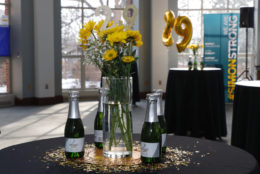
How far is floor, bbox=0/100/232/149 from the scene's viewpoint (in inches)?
215

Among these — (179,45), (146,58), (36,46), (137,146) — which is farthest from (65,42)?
(137,146)

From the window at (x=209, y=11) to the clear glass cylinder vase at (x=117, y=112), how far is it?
8271 mm

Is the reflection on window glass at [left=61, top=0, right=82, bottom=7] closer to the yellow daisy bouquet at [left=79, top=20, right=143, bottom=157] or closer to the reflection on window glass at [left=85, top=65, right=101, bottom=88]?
the reflection on window glass at [left=85, top=65, right=101, bottom=88]

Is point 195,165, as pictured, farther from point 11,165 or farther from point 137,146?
point 11,165

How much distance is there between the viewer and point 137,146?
1682mm

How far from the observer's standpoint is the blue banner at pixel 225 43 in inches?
343

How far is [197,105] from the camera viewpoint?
5.10 m

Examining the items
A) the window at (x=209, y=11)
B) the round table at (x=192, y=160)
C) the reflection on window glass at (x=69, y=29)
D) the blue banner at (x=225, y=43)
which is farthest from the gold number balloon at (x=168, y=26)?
the round table at (x=192, y=160)

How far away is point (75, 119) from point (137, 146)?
0.31 meters

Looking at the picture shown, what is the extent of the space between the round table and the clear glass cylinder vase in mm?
191

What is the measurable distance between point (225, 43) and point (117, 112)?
7712 millimetres

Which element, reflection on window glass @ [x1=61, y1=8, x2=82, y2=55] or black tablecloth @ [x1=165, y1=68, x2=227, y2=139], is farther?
reflection on window glass @ [x1=61, y1=8, x2=82, y2=55]

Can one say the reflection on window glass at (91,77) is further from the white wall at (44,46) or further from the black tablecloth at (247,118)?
the black tablecloth at (247,118)

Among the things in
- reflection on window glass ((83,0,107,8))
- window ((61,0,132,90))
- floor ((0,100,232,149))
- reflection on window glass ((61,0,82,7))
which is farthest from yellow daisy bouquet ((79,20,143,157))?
reflection on window glass ((83,0,107,8))
